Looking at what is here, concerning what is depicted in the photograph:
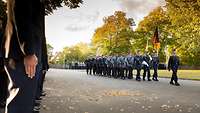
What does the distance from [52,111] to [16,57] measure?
26.0 ft

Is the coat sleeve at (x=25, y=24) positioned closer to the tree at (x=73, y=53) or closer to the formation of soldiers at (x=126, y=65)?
the formation of soldiers at (x=126, y=65)

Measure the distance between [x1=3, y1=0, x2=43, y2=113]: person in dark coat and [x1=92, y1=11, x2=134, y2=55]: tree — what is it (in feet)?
304

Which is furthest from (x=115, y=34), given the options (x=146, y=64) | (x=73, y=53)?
(x=146, y=64)

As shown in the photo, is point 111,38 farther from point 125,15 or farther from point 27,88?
point 27,88

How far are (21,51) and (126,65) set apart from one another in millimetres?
33568

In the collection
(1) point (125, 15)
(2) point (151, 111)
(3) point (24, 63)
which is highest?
(1) point (125, 15)

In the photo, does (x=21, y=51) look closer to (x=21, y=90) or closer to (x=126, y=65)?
(x=21, y=90)

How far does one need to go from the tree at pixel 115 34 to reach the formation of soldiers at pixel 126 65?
162 ft

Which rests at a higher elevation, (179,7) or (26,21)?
(179,7)

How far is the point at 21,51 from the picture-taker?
206 inches

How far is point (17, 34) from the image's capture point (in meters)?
5.21

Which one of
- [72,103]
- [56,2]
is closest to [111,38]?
[56,2]

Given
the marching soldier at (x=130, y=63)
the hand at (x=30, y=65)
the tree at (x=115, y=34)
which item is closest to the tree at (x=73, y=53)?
the tree at (x=115, y=34)

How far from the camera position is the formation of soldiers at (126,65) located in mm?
35750
